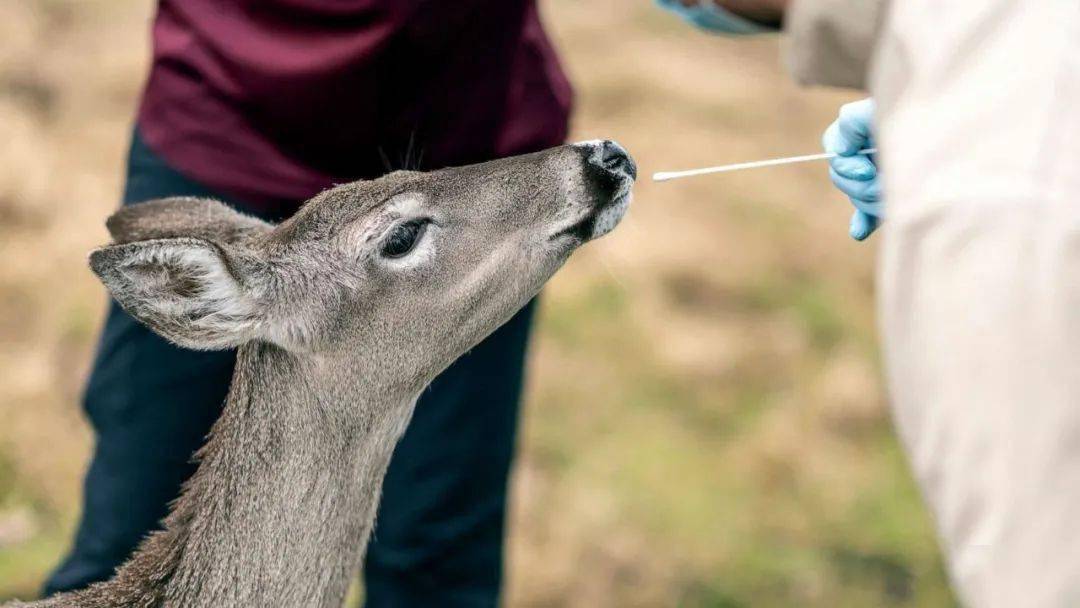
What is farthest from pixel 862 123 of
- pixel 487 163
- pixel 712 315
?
pixel 712 315

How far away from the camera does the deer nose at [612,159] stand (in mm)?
2586

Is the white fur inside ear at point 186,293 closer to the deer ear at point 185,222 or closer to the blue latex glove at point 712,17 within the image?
the deer ear at point 185,222

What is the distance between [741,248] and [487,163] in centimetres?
350

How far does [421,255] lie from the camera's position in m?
2.60

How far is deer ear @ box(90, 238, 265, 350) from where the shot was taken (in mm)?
2285

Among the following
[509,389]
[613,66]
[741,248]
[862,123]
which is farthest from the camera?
[613,66]

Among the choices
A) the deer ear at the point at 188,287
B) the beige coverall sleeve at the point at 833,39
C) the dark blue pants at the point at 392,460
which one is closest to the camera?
the beige coverall sleeve at the point at 833,39

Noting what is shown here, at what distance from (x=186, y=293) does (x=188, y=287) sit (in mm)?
13

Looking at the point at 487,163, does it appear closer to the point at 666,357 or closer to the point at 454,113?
the point at 454,113

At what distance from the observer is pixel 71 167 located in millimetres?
6047

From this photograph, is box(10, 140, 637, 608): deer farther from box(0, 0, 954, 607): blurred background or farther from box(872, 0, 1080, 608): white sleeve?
box(0, 0, 954, 607): blurred background

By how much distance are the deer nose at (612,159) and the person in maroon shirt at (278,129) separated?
52cm

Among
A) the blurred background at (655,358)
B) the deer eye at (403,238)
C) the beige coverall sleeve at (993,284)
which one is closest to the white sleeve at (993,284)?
the beige coverall sleeve at (993,284)

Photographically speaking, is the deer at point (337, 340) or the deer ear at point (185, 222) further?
the deer ear at point (185, 222)
